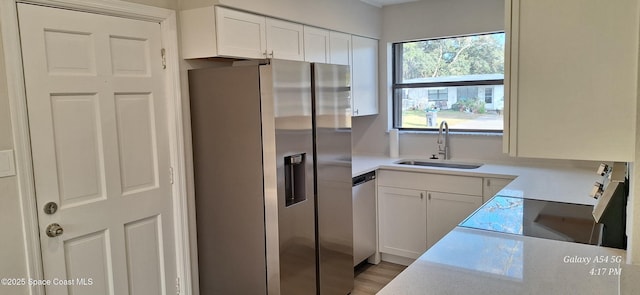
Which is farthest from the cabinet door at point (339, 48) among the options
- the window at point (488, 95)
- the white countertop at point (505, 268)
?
the white countertop at point (505, 268)

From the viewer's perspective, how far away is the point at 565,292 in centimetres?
129

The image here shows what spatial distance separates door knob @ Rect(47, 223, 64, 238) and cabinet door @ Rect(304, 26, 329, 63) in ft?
6.14

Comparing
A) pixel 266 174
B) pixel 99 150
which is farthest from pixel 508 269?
pixel 99 150

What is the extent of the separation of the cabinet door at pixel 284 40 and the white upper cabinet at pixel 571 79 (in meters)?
1.75

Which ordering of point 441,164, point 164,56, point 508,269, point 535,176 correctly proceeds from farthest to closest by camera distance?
point 441,164 → point 535,176 → point 164,56 → point 508,269

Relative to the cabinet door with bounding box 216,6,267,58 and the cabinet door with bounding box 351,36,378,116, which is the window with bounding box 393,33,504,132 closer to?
the cabinet door with bounding box 351,36,378,116

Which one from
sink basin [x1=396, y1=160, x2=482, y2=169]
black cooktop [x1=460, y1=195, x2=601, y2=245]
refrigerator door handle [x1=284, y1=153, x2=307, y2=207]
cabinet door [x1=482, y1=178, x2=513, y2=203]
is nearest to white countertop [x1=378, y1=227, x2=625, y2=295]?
black cooktop [x1=460, y1=195, x2=601, y2=245]

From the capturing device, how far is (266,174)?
93.6 inches

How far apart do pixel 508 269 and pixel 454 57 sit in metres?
2.81

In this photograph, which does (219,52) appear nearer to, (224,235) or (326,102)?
(326,102)

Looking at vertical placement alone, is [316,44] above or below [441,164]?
above

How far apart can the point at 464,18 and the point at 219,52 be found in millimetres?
2323

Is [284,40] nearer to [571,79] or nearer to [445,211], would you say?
[445,211]

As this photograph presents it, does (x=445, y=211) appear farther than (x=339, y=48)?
No
